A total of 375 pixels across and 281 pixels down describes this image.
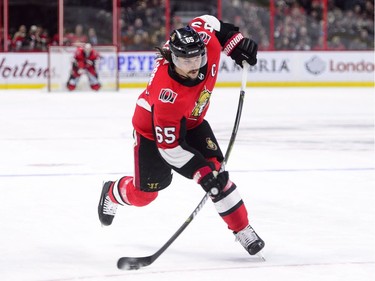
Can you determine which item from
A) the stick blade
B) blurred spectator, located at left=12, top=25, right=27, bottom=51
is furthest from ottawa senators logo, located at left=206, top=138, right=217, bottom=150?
blurred spectator, located at left=12, top=25, right=27, bottom=51

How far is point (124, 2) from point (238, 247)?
44.9 ft

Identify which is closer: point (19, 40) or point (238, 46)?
point (238, 46)

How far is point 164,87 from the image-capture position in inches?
140

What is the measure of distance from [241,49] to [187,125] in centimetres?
39

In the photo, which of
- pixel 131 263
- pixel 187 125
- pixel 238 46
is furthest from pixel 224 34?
pixel 131 263

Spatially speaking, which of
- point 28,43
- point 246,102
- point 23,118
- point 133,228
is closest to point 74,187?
point 133,228

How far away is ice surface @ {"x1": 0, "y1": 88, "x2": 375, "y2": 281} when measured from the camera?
11.9ft

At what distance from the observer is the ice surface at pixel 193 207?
362cm

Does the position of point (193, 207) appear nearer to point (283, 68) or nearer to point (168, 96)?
point (168, 96)

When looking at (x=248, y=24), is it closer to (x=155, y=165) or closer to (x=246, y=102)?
(x=246, y=102)

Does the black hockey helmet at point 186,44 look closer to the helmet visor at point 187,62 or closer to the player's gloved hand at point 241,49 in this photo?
the helmet visor at point 187,62

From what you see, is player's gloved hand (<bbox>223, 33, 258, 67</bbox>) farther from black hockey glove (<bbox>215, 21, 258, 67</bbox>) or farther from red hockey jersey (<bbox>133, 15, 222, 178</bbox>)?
red hockey jersey (<bbox>133, 15, 222, 178</bbox>)

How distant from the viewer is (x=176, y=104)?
11.6 ft

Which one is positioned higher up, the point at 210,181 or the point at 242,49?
the point at 242,49
